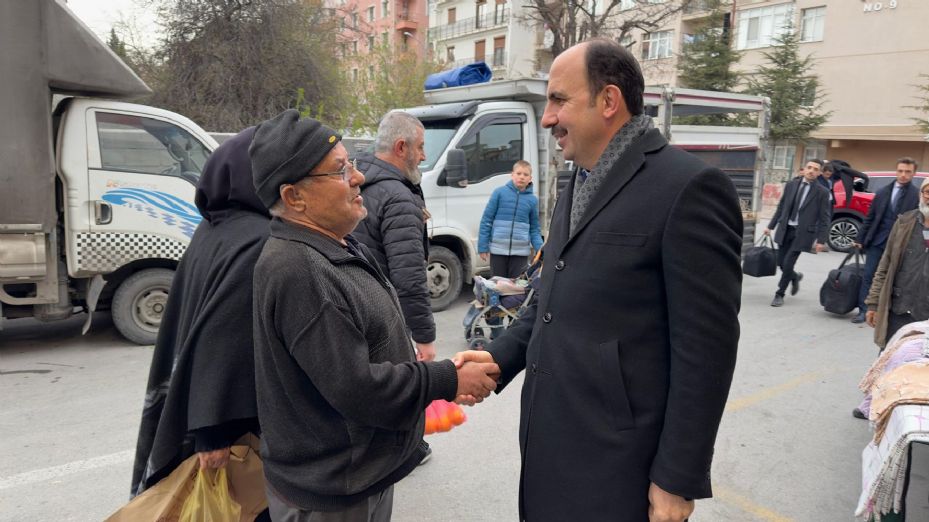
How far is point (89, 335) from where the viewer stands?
21.1ft

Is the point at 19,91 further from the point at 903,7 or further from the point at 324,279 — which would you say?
the point at 903,7

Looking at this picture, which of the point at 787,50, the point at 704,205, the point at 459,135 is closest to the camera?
the point at 704,205

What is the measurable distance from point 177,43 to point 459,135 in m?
12.3

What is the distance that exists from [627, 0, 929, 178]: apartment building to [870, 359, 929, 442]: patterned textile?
25.3 meters

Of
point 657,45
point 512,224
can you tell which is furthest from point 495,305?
point 657,45

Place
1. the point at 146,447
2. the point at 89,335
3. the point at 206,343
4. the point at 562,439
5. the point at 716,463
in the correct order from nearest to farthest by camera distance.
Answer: the point at 562,439, the point at 206,343, the point at 146,447, the point at 716,463, the point at 89,335

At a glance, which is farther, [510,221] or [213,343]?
[510,221]

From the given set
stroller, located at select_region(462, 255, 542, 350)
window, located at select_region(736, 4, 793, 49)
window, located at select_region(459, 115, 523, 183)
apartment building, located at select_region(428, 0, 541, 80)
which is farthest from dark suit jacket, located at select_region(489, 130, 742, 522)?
apartment building, located at select_region(428, 0, 541, 80)

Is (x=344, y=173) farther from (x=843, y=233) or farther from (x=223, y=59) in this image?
(x=223, y=59)

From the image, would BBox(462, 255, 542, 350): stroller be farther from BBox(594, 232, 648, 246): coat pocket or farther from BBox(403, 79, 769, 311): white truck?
BBox(594, 232, 648, 246): coat pocket

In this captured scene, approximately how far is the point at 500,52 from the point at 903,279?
143 feet

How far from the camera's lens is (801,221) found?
26.7 ft

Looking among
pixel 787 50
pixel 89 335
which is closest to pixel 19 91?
pixel 89 335

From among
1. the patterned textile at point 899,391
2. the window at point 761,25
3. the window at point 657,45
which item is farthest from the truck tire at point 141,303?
the window at point 657,45
